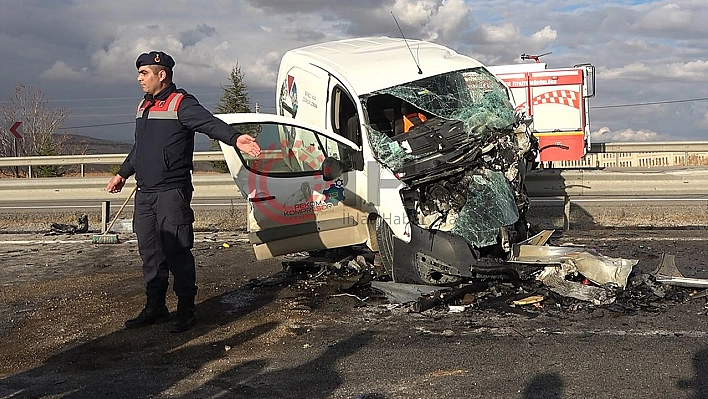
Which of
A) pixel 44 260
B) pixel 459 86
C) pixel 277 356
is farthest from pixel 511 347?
pixel 44 260

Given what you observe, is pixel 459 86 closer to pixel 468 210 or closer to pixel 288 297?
pixel 468 210

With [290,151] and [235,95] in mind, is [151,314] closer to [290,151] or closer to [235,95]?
[290,151]

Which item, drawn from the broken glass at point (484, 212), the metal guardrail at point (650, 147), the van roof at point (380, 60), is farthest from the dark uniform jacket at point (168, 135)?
the metal guardrail at point (650, 147)

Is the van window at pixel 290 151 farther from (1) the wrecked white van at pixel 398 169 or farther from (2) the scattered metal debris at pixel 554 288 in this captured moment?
(2) the scattered metal debris at pixel 554 288

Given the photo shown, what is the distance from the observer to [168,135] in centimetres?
574

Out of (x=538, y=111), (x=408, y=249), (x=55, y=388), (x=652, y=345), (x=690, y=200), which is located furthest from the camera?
(x=538, y=111)

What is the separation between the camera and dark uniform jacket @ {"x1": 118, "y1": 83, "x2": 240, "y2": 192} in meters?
5.71

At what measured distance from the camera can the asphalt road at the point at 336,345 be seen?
430 cm

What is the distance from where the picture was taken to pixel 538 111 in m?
15.9

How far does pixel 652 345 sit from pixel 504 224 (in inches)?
75.1

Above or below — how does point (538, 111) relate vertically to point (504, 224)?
above

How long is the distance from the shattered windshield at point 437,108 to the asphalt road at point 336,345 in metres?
1.36

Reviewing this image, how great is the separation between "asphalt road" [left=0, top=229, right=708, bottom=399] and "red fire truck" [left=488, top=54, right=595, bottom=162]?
827 centimetres

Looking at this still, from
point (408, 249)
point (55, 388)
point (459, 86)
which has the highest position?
point (459, 86)
